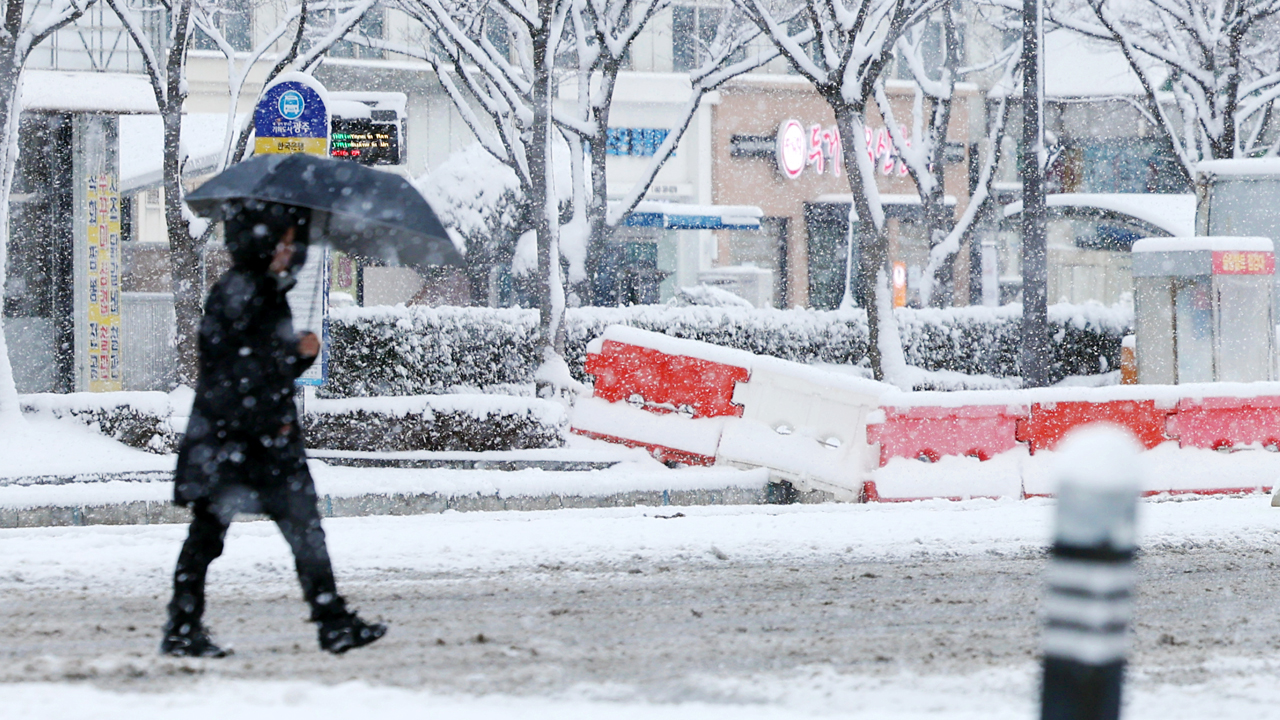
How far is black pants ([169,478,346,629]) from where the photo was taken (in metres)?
4.75

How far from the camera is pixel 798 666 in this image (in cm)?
483

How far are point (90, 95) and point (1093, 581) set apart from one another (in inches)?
648

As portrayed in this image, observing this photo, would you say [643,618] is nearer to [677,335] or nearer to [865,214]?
[865,214]

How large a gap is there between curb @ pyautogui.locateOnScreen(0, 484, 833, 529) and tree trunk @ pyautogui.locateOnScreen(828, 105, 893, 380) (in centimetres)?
507

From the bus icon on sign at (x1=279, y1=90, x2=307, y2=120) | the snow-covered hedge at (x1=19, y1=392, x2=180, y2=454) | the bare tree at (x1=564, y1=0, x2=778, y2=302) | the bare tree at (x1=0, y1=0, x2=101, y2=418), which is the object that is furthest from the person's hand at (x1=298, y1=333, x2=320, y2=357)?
the bare tree at (x1=564, y1=0, x2=778, y2=302)

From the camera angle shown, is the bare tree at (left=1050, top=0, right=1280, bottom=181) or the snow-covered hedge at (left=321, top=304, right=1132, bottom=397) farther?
the bare tree at (left=1050, top=0, right=1280, bottom=181)

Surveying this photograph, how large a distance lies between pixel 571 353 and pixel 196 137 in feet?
45.5

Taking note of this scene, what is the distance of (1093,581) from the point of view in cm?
225

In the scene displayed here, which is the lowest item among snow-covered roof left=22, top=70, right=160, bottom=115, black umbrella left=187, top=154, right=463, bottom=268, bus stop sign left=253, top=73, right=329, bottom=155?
black umbrella left=187, top=154, right=463, bottom=268

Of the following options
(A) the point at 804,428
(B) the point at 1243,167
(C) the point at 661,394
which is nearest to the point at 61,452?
(C) the point at 661,394

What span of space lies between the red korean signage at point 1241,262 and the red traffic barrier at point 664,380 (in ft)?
15.8

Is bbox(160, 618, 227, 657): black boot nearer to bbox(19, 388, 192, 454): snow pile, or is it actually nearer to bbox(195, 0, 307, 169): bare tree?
bbox(19, 388, 192, 454): snow pile

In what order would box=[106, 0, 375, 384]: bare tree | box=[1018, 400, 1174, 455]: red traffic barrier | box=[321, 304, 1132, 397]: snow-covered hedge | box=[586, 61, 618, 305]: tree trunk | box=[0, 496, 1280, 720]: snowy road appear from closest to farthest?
1. box=[0, 496, 1280, 720]: snowy road
2. box=[1018, 400, 1174, 455]: red traffic barrier
3. box=[321, 304, 1132, 397]: snow-covered hedge
4. box=[106, 0, 375, 384]: bare tree
5. box=[586, 61, 618, 305]: tree trunk

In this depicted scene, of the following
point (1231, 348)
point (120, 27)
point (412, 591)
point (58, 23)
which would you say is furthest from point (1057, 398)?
point (120, 27)
